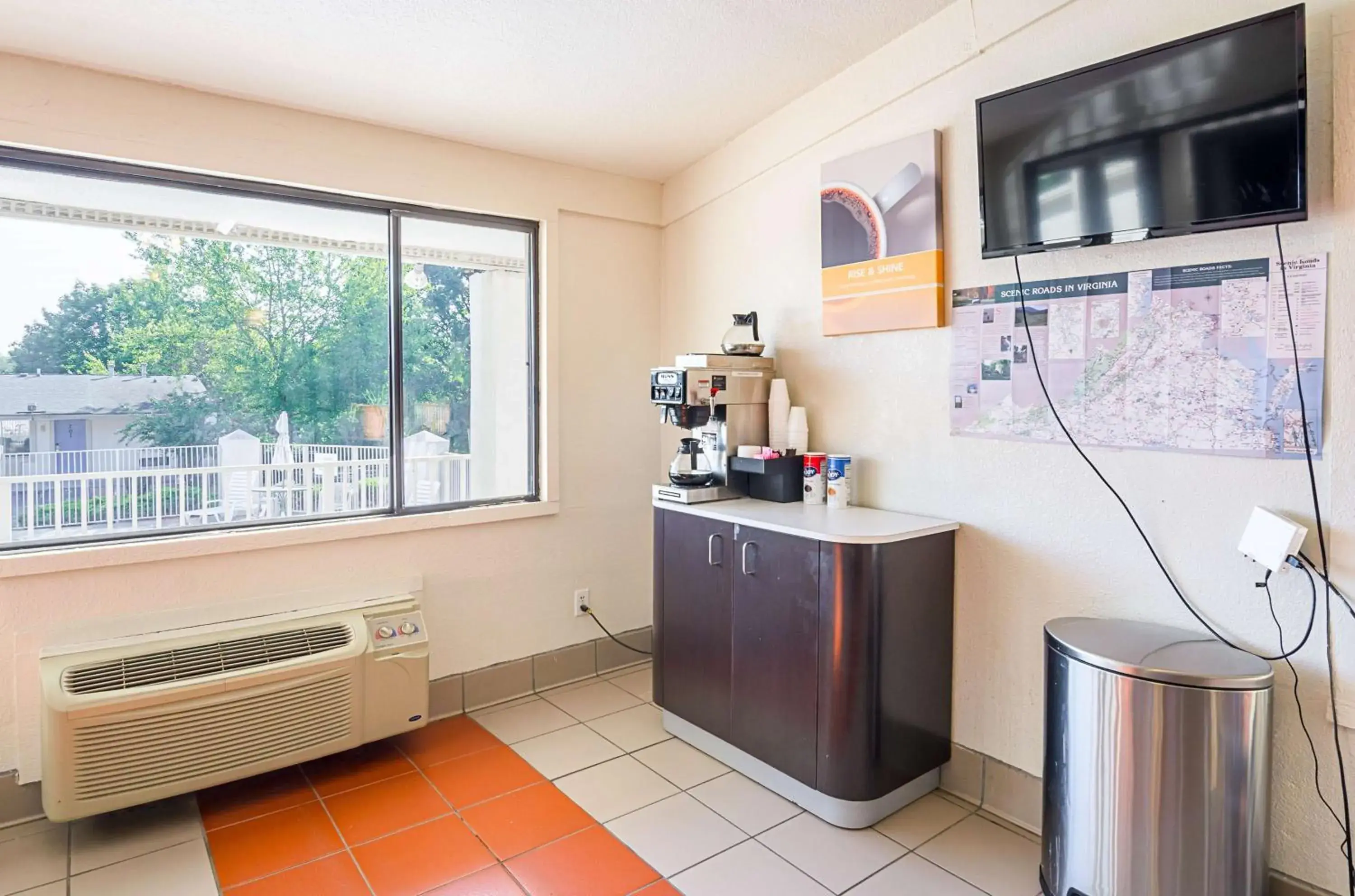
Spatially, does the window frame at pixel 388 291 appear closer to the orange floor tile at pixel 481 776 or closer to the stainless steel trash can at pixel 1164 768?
the orange floor tile at pixel 481 776

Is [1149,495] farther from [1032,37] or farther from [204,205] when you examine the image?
[204,205]

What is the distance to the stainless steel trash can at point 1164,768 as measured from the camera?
5.27ft

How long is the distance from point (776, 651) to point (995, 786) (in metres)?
0.78

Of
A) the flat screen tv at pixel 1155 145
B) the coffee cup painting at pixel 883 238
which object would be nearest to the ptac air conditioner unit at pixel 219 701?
the coffee cup painting at pixel 883 238

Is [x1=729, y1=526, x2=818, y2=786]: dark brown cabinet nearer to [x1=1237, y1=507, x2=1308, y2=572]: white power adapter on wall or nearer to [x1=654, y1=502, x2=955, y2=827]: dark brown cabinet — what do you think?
[x1=654, y1=502, x2=955, y2=827]: dark brown cabinet

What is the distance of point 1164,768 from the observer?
165 centimetres

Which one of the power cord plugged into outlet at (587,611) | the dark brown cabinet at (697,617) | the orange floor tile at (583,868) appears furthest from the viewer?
the power cord plugged into outlet at (587,611)

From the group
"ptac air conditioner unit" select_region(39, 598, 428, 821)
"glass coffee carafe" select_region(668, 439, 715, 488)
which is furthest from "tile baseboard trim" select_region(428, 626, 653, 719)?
"glass coffee carafe" select_region(668, 439, 715, 488)

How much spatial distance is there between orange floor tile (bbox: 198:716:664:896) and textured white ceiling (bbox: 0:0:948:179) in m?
2.40

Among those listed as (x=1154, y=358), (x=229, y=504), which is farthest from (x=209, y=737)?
(x=1154, y=358)

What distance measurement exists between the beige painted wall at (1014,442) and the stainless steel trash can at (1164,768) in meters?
0.18

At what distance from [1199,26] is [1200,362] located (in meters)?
0.81

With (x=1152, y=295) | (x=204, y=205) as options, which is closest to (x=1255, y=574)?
(x=1152, y=295)

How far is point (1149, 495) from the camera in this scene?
196 centimetres
